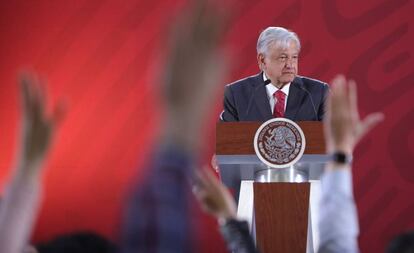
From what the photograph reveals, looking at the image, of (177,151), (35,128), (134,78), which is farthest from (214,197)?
(134,78)

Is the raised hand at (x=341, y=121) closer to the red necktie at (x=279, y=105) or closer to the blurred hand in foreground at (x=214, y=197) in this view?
the blurred hand in foreground at (x=214, y=197)

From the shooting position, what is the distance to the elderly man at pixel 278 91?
351 cm

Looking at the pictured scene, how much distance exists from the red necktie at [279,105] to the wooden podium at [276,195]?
0.51m

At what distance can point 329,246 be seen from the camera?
1069 mm

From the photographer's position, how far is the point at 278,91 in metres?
3.59

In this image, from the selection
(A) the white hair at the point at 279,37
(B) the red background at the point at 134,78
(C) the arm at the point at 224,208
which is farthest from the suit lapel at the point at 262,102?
(C) the arm at the point at 224,208

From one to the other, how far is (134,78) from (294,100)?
2118 mm

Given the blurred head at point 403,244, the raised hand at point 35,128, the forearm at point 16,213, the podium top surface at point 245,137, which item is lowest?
the blurred head at point 403,244

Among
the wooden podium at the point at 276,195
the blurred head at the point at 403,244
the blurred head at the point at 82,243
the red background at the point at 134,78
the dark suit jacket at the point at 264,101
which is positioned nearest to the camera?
the blurred head at the point at 82,243

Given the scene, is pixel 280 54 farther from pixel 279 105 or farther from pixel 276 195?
pixel 276 195

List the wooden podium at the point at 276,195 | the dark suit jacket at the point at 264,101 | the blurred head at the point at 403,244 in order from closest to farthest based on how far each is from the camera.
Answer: the blurred head at the point at 403,244 < the wooden podium at the point at 276,195 < the dark suit jacket at the point at 264,101

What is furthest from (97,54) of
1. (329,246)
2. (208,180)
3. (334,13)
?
(329,246)

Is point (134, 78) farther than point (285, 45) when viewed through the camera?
Yes

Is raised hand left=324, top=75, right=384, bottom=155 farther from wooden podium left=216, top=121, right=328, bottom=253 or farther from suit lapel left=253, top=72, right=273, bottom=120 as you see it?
suit lapel left=253, top=72, right=273, bottom=120
